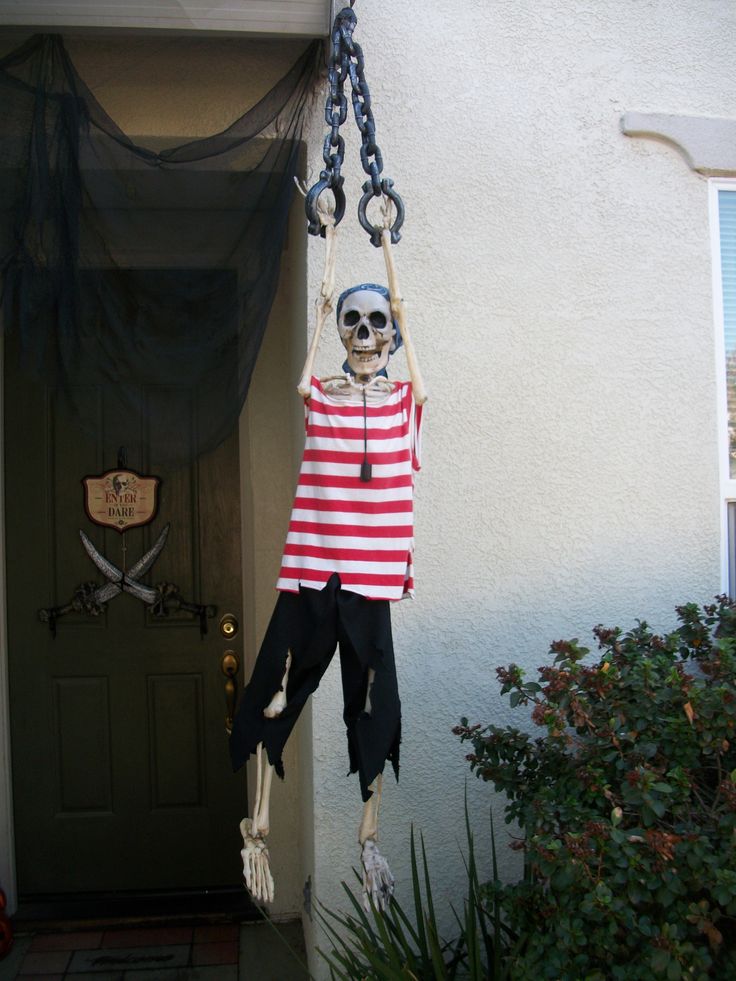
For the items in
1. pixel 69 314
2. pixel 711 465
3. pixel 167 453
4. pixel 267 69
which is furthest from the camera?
pixel 711 465

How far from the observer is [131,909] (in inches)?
155

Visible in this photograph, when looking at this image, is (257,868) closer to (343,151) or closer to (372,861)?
(372,861)

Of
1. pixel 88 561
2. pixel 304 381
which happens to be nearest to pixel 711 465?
pixel 304 381

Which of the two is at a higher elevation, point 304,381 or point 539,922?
point 304,381

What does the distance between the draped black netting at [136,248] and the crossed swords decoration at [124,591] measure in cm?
139

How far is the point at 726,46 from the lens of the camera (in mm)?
3332

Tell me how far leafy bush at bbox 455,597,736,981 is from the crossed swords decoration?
188 cm

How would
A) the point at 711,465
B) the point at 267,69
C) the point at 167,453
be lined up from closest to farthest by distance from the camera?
the point at 167,453 < the point at 267,69 < the point at 711,465

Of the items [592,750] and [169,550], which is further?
[169,550]

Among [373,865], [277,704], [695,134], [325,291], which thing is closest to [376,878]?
[373,865]

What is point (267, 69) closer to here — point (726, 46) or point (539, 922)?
point (726, 46)

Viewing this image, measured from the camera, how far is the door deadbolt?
4121mm

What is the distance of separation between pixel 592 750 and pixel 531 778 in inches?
13.8

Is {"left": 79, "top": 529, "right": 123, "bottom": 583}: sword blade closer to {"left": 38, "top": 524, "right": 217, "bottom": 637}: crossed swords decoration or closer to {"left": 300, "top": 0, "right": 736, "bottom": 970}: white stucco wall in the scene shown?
{"left": 38, "top": 524, "right": 217, "bottom": 637}: crossed swords decoration
